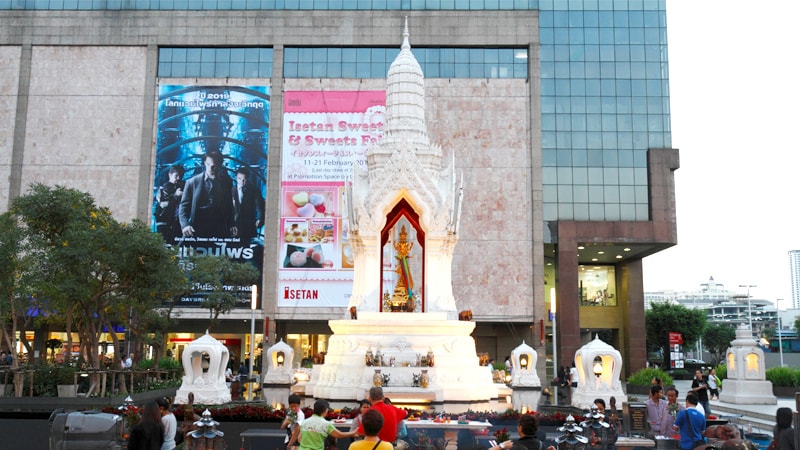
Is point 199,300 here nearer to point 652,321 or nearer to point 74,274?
point 74,274

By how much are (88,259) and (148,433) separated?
18.5 m

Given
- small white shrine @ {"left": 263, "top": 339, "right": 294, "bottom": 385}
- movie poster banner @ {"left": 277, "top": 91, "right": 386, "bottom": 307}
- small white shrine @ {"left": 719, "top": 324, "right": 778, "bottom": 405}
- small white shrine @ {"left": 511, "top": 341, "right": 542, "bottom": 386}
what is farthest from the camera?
movie poster banner @ {"left": 277, "top": 91, "right": 386, "bottom": 307}

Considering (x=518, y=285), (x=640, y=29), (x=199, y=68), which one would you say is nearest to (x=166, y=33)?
(x=199, y=68)

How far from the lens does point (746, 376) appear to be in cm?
2922

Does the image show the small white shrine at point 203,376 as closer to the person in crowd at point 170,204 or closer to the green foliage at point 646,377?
the green foliage at point 646,377

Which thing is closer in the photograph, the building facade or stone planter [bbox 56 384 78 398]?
stone planter [bbox 56 384 78 398]

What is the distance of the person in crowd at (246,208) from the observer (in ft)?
162

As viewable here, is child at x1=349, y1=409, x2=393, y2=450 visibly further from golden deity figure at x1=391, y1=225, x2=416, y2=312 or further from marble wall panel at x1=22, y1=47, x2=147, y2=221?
marble wall panel at x1=22, y1=47, x2=147, y2=221

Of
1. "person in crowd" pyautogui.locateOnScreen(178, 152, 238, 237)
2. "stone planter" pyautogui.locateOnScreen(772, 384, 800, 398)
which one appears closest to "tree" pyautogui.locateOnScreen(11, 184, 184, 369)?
"person in crowd" pyautogui.locateOnScreen(178, 152, 238, 237)

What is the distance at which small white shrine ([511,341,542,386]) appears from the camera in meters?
30.7

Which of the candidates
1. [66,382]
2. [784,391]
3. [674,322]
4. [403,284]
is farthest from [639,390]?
[674,322]

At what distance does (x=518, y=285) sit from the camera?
164ft

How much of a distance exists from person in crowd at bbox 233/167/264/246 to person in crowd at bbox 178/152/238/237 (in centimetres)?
38

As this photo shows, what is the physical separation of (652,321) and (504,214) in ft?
95.6
